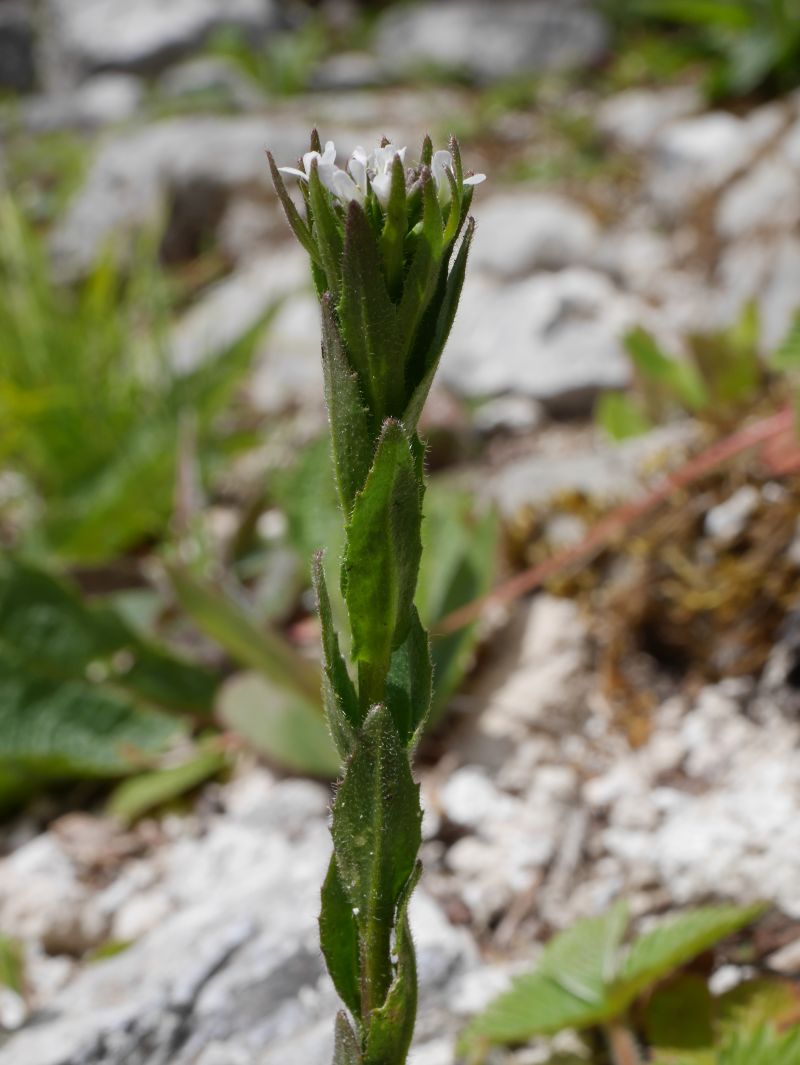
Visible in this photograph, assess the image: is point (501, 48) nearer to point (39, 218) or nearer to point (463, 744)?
point (39, 218)

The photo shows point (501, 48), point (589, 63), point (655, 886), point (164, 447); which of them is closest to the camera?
point (655, 886)

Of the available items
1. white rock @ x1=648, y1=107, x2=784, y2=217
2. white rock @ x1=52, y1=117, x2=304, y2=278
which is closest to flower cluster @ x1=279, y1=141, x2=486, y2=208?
white rock @ x1=648, y1=107, x2=784, y2=217

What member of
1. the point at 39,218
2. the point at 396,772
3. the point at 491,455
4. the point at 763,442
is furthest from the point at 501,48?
the point at 396,772

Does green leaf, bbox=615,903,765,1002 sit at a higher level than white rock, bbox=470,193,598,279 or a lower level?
lower

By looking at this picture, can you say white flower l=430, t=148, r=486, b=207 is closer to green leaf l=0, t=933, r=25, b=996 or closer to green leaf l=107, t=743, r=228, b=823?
green leaf l=0, t=933, r=25, b=996

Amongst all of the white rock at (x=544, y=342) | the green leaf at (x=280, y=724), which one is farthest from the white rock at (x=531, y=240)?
the green leaf at (x=280, y=724)

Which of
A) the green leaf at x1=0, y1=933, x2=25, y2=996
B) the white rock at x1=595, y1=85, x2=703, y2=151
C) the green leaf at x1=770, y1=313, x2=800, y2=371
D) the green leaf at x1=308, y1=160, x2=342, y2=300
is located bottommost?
the green leaf at x1=308, y1=160, x2=342, y2=300
